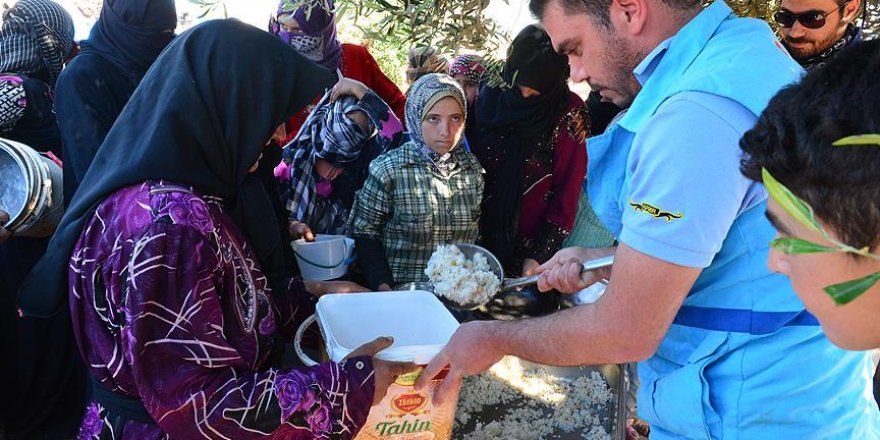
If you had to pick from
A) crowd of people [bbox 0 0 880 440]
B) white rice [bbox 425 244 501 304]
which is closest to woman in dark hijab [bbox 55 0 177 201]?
crowd of people [bbox 0 0 880 440]

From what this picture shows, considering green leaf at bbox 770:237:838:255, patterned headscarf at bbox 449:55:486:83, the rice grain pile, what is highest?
green leaf at bbox 770:237:838:255

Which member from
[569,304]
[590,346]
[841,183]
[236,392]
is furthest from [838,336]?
[569,304]

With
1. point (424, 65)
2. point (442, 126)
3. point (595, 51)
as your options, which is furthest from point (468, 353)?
point (424, 65)

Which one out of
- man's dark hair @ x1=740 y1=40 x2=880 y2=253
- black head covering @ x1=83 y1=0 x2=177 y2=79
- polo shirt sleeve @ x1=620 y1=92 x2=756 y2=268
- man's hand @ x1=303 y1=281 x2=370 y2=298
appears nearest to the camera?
man's dark hair @ x1=740 y1=40 x2=880 y2=253

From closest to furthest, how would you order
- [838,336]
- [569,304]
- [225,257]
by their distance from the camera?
[838,336] → [225,257] → [569,304]

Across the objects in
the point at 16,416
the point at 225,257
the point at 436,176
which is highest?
the point at 225,257

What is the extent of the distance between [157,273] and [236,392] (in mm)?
318

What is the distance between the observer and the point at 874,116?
0.72m

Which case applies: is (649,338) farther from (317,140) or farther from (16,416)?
(16,416)

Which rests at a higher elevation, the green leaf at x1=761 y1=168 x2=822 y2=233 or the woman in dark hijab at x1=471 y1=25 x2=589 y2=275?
the green leaf at x1=761 y1=168 x2=822 y2=233

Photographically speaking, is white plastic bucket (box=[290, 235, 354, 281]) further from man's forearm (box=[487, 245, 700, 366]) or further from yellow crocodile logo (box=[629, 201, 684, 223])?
yellow crocodile logo (box=[629, 201, 684, 223])

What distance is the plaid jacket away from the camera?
2941 millimetres

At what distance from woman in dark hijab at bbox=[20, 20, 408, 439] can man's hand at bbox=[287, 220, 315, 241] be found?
47.2 inches

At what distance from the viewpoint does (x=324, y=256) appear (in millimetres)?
2826
